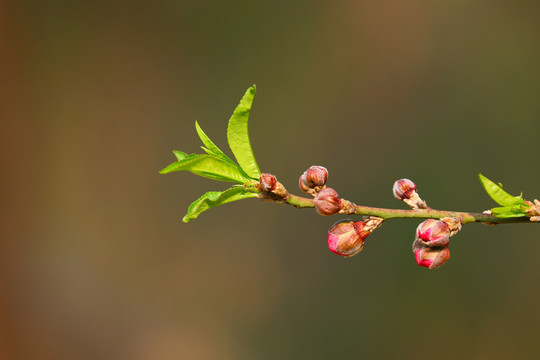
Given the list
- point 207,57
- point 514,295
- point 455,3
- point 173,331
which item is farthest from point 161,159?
point 514,295

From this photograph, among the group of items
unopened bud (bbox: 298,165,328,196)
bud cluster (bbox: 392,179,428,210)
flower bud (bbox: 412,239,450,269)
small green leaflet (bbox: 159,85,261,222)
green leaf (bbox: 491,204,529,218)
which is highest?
small green leaflet (bbox: 159,85,261,222)

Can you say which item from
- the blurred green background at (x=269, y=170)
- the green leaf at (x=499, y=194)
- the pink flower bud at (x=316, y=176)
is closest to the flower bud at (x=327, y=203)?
the pink flower bud at (x=316, y=176)

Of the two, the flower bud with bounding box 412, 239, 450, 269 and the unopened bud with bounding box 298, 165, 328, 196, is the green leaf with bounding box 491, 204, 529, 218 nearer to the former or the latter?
the flower bud with bounding box 412, 239, 450, 269

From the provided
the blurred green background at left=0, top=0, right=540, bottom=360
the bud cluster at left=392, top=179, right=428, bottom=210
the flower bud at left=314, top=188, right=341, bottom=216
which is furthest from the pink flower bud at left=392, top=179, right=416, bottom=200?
the blurred green background at left=0, top=0, right=540, bottom=360

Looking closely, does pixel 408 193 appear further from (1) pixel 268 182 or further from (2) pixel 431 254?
(1) pixel 268 182

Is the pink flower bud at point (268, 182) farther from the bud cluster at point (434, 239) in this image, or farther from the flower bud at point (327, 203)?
the bud cluster at point (434, 239)

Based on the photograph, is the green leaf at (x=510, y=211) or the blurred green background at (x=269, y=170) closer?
the green leaf at (x=510, y=211)
